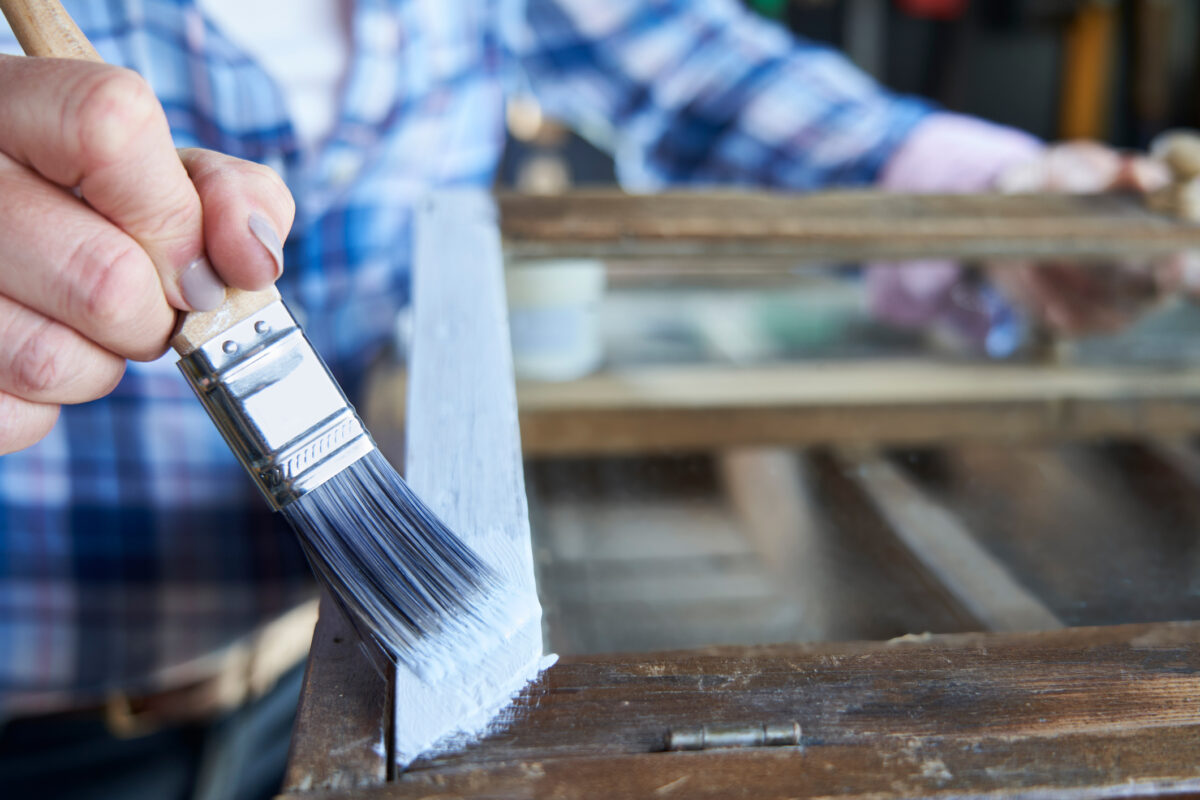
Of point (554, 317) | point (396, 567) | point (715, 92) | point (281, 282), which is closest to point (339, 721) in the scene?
point (396, 567)

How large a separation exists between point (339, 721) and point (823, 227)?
556mm

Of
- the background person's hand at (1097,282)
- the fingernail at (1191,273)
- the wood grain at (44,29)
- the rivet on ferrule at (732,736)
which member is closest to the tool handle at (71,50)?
the wood grain at (44,29)

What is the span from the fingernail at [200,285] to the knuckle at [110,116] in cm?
5

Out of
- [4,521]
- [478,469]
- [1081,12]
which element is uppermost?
[1081,12]

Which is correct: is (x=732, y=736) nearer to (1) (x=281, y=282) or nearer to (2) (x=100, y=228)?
(2) (x=100, y=228)

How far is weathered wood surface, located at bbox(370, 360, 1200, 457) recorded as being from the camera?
0.70 metres

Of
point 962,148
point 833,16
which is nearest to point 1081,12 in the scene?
point 833,16

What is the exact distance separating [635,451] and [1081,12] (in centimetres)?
296

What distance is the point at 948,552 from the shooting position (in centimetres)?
54

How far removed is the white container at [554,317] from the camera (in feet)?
2.41

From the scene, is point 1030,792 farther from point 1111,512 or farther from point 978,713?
point 1111,512

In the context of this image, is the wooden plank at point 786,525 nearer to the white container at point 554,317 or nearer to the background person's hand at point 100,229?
the white container at point 554,317

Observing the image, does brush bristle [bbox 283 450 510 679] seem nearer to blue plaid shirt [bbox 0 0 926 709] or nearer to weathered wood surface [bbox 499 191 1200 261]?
weathered wood surface [bbox 499 191 1200 261]

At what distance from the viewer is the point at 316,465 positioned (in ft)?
1.18
